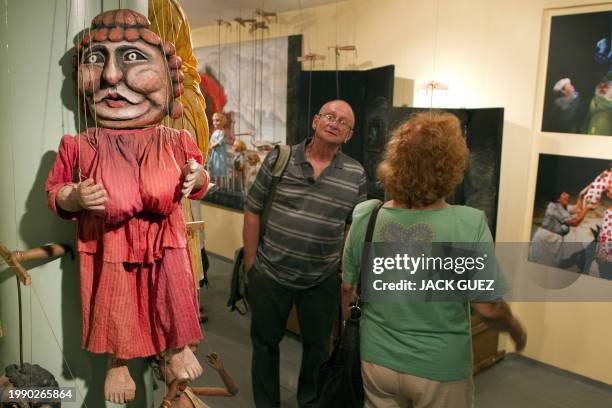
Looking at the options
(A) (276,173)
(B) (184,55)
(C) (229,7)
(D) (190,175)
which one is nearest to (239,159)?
(C) (229,7)

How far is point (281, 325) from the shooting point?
1.76 meters

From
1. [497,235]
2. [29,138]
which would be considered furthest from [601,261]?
[29,138]

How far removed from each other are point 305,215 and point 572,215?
1175 mm

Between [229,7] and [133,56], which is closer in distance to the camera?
[133,56]

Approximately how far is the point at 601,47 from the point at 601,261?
31.7 inches

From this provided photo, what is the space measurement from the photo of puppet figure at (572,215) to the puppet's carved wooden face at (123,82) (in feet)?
5.88

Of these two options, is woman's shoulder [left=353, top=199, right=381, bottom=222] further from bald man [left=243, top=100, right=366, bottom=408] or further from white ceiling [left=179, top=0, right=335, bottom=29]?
white ceiling [left=179, top=0, right=335, bottom=29]

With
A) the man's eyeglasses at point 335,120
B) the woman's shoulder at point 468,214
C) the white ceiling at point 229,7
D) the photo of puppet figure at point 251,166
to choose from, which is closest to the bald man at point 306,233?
the man's eyeglasses at point 335,120

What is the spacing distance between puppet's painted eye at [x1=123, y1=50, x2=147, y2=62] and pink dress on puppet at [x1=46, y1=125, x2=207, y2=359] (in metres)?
0.11

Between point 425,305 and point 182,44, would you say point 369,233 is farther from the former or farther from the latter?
point 182,44

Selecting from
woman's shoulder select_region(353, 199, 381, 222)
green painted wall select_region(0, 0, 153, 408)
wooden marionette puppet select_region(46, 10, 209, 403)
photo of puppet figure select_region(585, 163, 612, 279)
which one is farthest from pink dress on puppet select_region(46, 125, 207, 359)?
photo of puppet figure select_region(585, 163, 612, 279)

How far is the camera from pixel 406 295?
1.02 metres

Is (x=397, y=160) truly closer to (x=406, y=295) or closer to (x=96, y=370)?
(x=406, y=295)

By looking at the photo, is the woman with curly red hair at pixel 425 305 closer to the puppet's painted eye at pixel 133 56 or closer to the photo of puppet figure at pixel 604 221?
the puppet's painted eye at pixel 133 56
